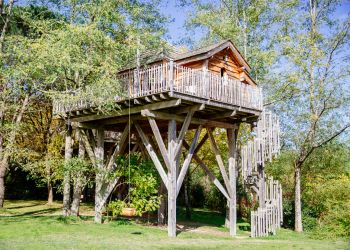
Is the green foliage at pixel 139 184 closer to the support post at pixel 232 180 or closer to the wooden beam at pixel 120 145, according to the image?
the wooden beam at pixel 120 145

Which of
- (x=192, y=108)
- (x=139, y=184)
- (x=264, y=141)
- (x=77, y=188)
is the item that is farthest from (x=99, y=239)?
(x=264, y=141)

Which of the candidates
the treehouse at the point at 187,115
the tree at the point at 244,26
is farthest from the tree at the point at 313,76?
the treehouse at the point at 187,115

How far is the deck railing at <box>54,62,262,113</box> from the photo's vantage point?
1446 cm

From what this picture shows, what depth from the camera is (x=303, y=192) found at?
80.0 ft

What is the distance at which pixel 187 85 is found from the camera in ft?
48.4

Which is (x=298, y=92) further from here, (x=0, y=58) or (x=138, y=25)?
(x=0, y=58)

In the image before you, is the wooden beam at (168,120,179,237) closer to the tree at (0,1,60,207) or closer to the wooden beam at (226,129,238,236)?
the wooden beam at (226,129,238,236)

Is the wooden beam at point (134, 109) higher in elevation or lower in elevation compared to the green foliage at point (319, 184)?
higher

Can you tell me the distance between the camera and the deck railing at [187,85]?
1446cm

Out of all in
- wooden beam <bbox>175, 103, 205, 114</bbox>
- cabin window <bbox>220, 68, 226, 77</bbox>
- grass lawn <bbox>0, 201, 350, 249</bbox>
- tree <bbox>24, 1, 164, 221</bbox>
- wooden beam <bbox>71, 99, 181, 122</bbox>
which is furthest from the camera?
cabin window <bbox>220, 68, 226, 77</bbox>

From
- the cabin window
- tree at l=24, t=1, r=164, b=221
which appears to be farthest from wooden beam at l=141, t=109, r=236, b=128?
the cabin window

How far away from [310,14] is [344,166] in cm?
1048

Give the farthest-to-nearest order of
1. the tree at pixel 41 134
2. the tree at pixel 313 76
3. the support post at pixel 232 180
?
the tree at pixel 41 134 → the tree at pixel 313 76 → the support post at pixel 232 180

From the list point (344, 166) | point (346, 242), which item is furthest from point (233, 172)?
point (344, 166)
